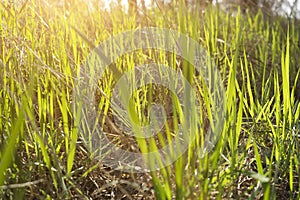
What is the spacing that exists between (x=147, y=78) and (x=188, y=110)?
0.41 metres

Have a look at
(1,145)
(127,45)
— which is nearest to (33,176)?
(1,145)

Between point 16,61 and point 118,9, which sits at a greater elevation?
point 118,9

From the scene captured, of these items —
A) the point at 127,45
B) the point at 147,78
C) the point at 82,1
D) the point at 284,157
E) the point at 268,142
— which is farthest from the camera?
the point at 82,1

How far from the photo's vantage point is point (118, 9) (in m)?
1.63

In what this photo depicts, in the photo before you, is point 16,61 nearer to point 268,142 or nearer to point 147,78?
point 147,78

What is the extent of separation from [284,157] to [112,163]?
292 mm

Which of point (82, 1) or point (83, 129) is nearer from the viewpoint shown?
point (83, 129)

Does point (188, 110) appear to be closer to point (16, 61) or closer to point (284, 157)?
point (284, 157)

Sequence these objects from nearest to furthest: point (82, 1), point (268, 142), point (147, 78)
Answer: point (268, 142) → point (147, 78) → point (82, 1)

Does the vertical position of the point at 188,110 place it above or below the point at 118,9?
below

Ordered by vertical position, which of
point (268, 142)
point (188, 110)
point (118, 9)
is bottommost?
point (268, 142)

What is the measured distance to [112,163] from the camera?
2.41 feet

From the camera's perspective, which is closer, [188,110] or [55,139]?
[188,110]

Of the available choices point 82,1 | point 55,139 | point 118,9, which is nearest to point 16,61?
point 55,139
